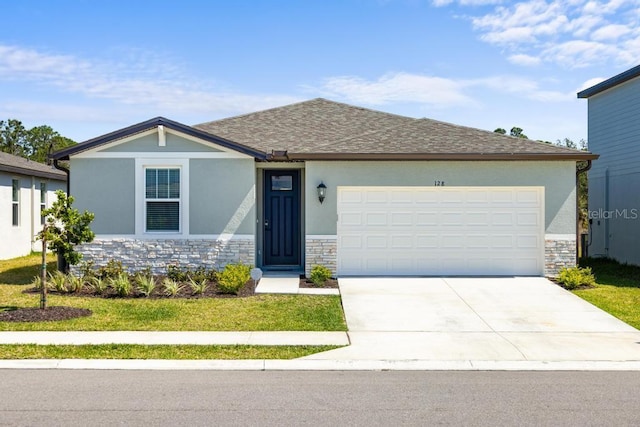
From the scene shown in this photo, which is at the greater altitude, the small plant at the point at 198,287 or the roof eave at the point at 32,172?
the roof eave at the point at 32,172

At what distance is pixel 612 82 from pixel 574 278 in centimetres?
836

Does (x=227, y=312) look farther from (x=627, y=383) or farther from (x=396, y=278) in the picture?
(x=627, y=383)

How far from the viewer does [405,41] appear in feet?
54.0

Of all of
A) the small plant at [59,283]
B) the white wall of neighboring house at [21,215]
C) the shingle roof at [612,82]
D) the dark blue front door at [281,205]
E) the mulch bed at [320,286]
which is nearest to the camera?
the small plant at [59,283]

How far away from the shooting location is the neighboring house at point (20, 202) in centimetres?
1942

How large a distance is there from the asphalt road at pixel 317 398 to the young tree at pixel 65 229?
4.51 m

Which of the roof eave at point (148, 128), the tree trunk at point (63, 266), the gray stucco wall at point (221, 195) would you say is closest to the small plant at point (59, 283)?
the tree trunk at point (63, 266)

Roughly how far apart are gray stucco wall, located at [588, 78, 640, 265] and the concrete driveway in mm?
5738

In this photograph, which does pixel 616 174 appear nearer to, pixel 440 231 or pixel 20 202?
pixel 440 231

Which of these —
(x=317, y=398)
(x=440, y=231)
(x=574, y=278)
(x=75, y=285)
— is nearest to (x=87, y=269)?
(x=75, y=285)

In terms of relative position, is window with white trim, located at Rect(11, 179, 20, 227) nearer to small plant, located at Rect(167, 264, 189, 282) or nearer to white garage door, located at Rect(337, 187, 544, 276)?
small plant, located at Rect(167, 264, 189, 282)

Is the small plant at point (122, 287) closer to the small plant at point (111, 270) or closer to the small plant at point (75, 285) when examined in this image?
the small plant at point (75, 285)

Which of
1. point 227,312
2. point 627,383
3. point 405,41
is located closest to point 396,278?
point 227,312

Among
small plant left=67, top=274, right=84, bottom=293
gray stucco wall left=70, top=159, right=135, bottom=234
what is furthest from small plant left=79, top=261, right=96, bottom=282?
gray stucco wall left=70, top=159, right=135, bottom=234
